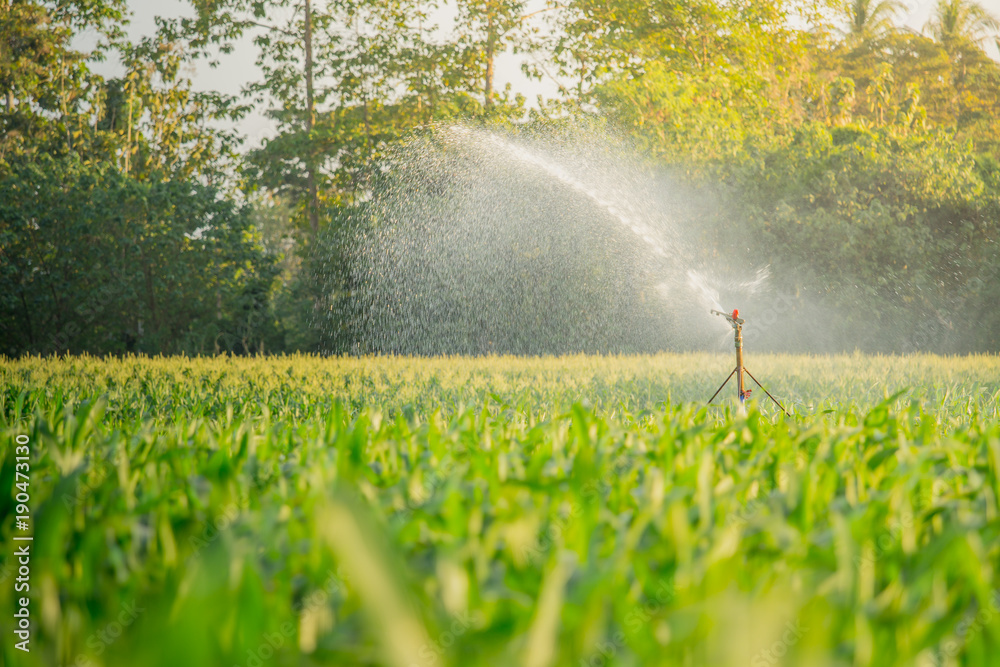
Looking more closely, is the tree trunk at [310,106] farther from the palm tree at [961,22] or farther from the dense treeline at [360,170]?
the palm tree at [961,22]

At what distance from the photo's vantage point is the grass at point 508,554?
798 mm

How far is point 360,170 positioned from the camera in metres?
18.8

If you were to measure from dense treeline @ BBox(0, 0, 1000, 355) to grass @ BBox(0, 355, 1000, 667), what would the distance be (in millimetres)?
14861

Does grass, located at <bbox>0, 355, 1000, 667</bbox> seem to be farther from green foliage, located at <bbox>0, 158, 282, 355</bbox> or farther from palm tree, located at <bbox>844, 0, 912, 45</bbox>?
palm tree, located at <bbox>844, 0, 912, 45</bbox>

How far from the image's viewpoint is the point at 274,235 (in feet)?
161

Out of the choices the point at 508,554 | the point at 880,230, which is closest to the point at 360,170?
the point at 880,230

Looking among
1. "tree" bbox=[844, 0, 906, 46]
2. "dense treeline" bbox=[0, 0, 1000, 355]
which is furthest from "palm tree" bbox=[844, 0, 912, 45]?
"dense treeline" bbox=[0, 0, 1000, 355]

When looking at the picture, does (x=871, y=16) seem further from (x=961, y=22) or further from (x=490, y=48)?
(x=490, y=48)

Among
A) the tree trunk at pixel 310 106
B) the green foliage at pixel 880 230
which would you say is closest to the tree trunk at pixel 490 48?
the tree trunk at pixel 310 106

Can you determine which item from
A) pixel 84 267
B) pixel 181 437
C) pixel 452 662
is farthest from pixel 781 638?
pixel 84 267

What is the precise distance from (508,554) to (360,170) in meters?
18.5

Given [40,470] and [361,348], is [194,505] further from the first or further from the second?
[361,348]

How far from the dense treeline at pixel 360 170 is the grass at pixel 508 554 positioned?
14861 mm

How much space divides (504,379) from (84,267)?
1311 cm
